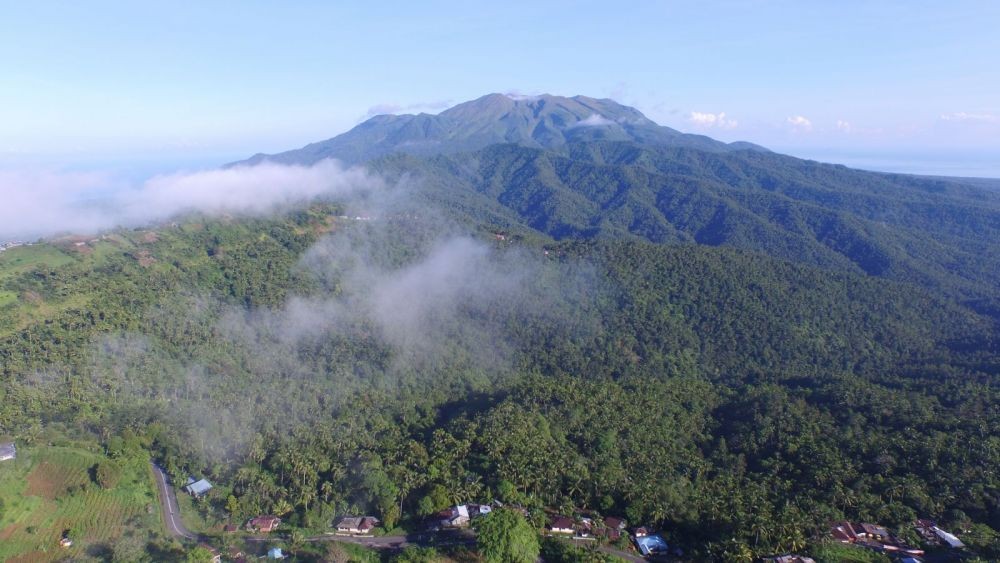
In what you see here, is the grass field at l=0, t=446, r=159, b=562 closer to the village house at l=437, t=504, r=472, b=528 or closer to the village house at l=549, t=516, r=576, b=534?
the village house at l=437, t=504, r=472, b=528

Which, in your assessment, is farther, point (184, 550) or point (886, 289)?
point (886, 289)

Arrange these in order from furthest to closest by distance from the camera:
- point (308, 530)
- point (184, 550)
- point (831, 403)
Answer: point (831, 403) → point (308, 530) → point (184, 550)

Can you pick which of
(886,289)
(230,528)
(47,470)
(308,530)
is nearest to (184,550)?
(230,528)

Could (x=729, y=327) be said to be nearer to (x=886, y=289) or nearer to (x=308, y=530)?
(x=886, y=289)

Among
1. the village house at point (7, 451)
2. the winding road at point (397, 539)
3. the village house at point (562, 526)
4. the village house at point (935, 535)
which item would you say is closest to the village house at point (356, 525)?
the winding road at point (397, 539)

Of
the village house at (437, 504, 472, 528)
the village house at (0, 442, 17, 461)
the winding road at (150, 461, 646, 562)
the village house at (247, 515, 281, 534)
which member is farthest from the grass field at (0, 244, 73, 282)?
the village house at (437, 504, 472, 528)

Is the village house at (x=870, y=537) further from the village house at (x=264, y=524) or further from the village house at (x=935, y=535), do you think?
the village house at (x=264, y=524)
